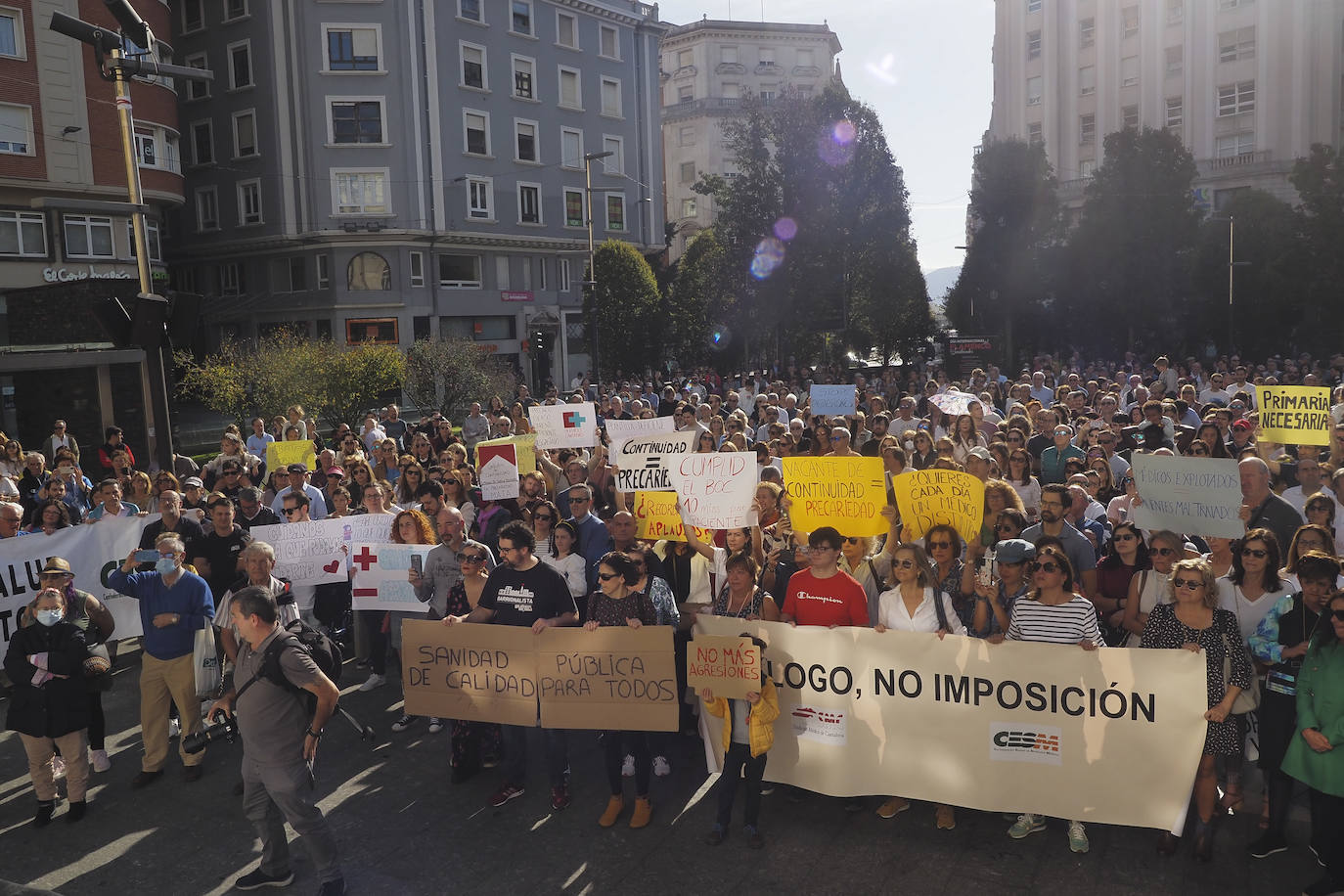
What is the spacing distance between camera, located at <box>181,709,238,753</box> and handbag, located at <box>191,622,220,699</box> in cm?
24

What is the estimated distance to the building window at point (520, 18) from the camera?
4769 cm

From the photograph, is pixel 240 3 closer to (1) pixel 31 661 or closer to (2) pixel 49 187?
(2) pixel 49 187

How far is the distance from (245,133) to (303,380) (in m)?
25.2

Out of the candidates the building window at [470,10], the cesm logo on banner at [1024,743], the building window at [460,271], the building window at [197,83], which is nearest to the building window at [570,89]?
the building window at [470,10]

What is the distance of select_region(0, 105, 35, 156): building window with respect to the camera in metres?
32.4

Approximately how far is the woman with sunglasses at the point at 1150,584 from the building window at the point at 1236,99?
6541 cm

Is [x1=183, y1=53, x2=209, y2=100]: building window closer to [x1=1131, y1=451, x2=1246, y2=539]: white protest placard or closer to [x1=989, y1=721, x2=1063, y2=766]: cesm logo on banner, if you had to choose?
[x1=1131, y1=451, x2=1246, y2=539]: white protest placard

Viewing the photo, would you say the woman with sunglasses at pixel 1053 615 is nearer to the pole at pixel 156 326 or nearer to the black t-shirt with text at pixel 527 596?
the black t-shirt with text at pixel 527 596

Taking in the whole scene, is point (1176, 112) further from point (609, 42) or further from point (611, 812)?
point (611, 812)

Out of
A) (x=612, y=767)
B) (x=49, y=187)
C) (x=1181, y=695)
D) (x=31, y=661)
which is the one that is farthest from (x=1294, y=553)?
(x=49, y=187)

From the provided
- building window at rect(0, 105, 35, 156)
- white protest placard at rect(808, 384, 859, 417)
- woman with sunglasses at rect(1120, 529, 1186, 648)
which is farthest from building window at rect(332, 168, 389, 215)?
woman with sunglasses at rect(1120, 529, 1186, 648)

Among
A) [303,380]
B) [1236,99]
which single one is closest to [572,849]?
[303,380]

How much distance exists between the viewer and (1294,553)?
6426 millimetres

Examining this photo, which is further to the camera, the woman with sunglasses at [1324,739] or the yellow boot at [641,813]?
the yellow boot at [641,813]
